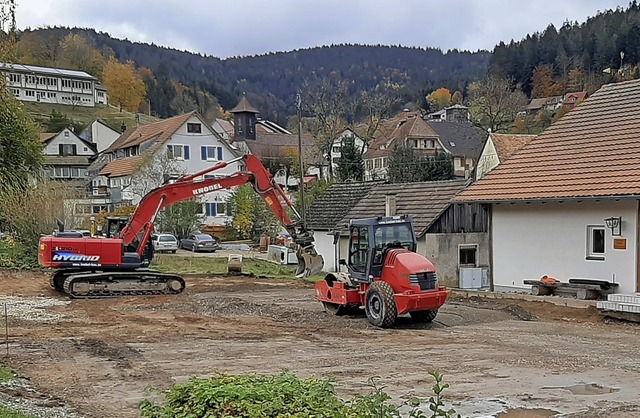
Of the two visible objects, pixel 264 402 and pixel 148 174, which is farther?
pixel 148 174

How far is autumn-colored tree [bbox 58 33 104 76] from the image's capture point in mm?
136625

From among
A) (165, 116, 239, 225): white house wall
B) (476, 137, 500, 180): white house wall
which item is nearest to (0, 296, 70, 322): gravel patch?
(476, 137, 500, 180): white house wall

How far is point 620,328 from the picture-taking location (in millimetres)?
15227

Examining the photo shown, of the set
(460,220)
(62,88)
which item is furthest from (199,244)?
(62,88)

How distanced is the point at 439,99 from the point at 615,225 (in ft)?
402

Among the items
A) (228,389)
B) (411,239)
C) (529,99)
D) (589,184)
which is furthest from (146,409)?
(529,99)

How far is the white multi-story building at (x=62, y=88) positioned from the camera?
119 m

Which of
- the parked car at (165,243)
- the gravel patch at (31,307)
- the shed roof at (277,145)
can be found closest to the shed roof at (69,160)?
the shed roof at (277,145)

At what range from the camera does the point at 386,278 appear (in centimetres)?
1565

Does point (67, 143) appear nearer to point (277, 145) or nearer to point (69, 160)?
point (69, 160)

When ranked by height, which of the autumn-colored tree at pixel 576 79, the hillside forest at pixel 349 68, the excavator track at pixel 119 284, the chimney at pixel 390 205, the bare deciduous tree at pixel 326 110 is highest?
the hillside forest at pixel 349 68

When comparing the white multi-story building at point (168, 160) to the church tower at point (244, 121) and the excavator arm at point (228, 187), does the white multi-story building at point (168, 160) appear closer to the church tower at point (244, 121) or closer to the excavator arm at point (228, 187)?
the excavator arm at point (228, 187)

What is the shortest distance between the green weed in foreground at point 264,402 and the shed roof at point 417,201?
2015 centimetres

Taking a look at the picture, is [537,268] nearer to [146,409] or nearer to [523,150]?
[523,150]
